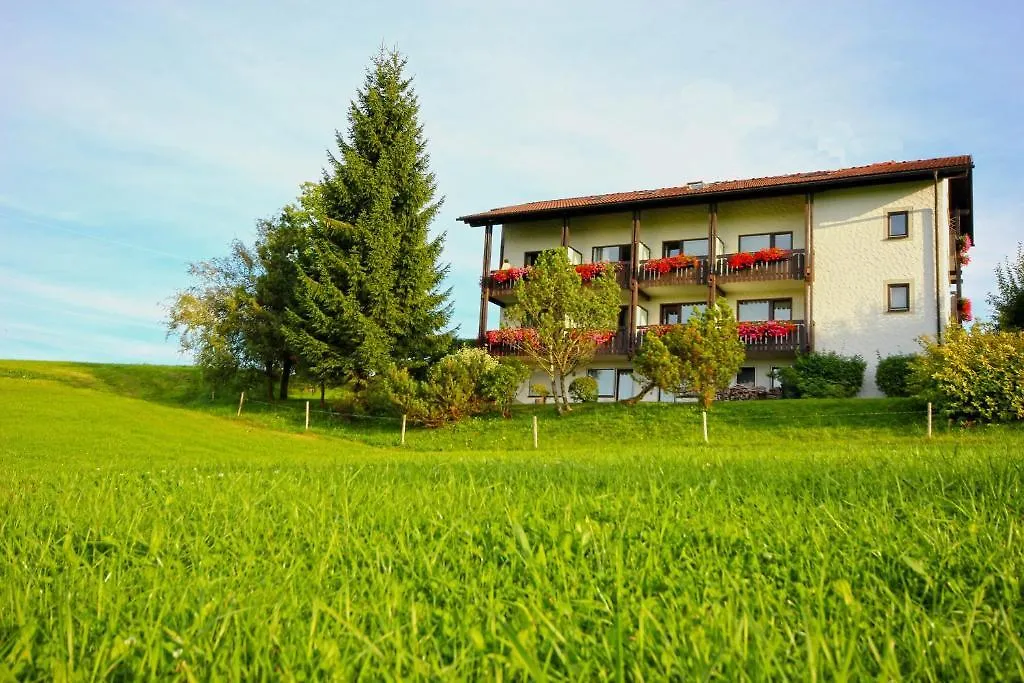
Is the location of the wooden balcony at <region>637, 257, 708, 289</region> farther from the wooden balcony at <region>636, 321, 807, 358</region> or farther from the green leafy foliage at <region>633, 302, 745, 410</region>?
the green leafy foliage at <region>633, 302, 745, 410</region>

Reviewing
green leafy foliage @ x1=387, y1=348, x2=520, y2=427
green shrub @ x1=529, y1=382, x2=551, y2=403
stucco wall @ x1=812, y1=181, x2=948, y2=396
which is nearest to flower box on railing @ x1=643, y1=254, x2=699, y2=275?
stucco wall @ x1=812, y1=181, x2=948, y2=396

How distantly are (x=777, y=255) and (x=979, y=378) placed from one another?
12.1 m

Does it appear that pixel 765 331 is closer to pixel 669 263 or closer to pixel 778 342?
pixel 778 342

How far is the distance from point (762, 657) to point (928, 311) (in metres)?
31.9

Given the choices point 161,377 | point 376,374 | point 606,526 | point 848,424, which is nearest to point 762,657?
point 606,526

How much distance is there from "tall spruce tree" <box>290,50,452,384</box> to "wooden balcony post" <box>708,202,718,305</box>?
37.0 ft

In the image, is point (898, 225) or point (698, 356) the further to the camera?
point (898, 225)

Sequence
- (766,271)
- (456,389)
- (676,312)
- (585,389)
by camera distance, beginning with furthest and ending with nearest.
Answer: (676,312)
(766,271)
(585,389)
(456,389)

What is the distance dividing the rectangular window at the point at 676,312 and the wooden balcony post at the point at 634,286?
164cm

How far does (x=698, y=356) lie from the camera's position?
84.2 feet

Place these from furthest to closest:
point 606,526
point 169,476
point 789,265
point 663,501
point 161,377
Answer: point 161,377 → point 789,265 → point 169,476 → point 663,501 → point 606,526

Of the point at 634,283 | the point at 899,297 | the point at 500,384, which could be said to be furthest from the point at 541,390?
the point at 899,297

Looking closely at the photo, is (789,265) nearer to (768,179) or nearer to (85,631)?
(768,179)

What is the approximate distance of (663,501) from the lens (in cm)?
550
